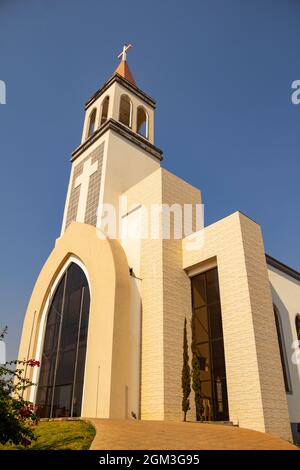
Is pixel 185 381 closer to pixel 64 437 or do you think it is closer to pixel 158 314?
pixel 158 314

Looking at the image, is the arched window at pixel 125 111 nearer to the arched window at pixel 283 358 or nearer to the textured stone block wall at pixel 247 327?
the textured stone block wall at pixel 247 327

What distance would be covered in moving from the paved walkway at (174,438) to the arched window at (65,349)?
5.62 meters

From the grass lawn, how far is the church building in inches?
111

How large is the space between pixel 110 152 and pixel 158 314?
11594mm

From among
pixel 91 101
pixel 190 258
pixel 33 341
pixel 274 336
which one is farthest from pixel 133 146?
pixel 274 336

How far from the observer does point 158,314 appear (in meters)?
15.4

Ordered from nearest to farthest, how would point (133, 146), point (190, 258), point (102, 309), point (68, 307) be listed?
1. point (102, 309)
2. point (190, 258)
3. point (68, 307)
4. point (133, 146)

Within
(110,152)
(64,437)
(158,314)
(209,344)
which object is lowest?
(64,437)

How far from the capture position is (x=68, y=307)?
18.8 m

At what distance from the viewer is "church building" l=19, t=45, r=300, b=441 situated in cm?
1357

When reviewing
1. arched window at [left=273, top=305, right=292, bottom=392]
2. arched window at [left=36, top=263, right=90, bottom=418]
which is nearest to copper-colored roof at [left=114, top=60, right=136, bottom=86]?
arched window at [left=36, top=263, right=90, bottom=418]

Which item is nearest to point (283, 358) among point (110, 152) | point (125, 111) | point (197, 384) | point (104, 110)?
point (197, 384)

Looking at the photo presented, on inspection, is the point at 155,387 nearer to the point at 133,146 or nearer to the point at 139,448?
the point at 139,448
